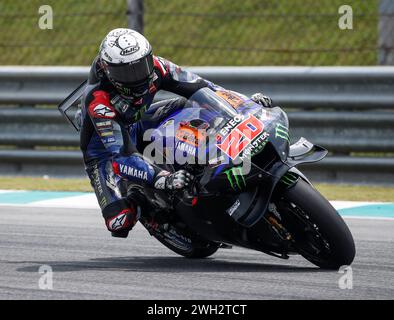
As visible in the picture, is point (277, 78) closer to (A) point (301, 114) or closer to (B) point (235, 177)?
(A) point (301, 114)

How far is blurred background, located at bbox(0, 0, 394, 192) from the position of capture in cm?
975

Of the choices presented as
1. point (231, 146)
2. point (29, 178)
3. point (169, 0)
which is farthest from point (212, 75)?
point (231, 146)

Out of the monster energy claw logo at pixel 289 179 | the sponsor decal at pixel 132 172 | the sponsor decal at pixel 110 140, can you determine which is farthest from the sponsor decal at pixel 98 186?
A: the monster energy claw logo at pixel 289 179

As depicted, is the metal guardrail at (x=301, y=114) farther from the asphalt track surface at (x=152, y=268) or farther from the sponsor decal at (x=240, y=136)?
the sponsor decal at (x=240, y=136)

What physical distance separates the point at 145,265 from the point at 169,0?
7943 millimetres

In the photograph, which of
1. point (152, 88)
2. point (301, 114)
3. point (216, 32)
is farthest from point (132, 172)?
point (216, 32)

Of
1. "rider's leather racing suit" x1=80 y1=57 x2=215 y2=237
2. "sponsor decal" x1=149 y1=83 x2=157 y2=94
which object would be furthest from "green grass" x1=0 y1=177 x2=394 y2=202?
"sponsor decal" x1=149 y1=83 x2=157 y2=94

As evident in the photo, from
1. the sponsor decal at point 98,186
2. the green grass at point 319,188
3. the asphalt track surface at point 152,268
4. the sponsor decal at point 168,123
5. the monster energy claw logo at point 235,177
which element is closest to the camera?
the asphalt track surface at point 152,268

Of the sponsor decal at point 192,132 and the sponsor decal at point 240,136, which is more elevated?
the sponsor decal at point 240,136

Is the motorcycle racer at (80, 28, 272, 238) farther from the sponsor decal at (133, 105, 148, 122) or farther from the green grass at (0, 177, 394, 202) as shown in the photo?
the green grass at (0, 177, 394, 202)

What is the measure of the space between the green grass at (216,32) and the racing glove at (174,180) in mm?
5768

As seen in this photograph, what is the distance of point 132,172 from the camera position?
596 cm

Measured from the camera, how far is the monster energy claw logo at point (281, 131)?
570cm

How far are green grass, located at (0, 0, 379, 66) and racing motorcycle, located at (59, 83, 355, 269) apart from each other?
5517 mm
